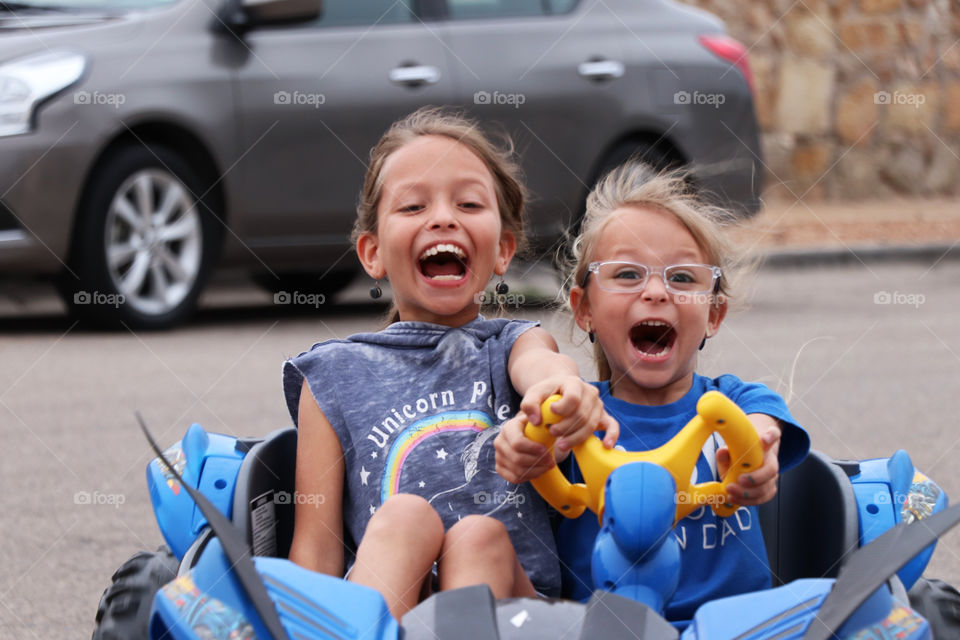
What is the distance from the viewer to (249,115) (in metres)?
6.61

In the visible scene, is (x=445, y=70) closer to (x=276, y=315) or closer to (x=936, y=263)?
(x=276, y=315)

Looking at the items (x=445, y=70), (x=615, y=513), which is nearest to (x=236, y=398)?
(x=445, y=70)

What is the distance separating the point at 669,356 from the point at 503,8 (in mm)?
5049

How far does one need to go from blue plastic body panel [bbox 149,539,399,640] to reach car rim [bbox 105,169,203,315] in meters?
4.79

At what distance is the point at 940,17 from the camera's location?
14461 mm

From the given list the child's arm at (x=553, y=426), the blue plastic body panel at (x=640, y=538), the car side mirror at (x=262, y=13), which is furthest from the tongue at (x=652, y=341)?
the car side mirror at (x=262, y=13)

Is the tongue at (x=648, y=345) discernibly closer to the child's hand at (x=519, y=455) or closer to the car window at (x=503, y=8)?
the child's hand at (x=519, y=455)

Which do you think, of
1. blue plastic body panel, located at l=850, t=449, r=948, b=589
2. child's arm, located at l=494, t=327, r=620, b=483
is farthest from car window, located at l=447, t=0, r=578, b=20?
child's arm, located at l=494, t=327, r=620, b=483

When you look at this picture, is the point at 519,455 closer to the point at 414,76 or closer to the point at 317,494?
the point at 317,494

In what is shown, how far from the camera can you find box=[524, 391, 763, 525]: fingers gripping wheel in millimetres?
2031

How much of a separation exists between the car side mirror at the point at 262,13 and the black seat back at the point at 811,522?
4.61m

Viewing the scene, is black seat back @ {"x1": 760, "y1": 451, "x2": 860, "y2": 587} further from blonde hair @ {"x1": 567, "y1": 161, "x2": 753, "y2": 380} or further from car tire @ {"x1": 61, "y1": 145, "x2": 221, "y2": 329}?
car tire @ {"x1": 61, "y1": 145, "x2": 221, "y2": 329}

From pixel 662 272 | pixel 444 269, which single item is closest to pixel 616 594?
pixel 662 272

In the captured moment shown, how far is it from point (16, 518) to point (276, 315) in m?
3.78
